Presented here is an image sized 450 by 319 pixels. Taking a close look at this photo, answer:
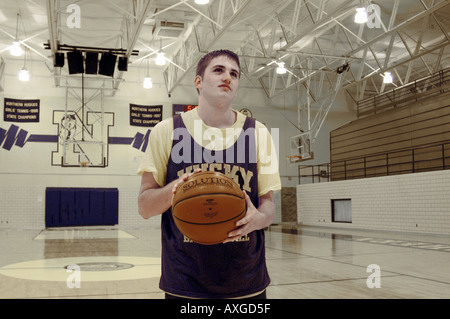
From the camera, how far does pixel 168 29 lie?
14.5 m

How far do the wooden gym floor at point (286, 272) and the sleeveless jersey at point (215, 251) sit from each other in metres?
2.63

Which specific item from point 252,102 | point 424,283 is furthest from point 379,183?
point 424,283

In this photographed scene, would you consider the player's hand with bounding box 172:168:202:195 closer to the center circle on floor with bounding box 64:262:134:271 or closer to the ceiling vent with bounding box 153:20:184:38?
the center circle on floor with bounding box 64:262:134:271

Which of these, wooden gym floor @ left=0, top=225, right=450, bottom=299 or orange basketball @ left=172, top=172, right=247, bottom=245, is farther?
wooden gym floor @ left=0, top=225, right=450, bottom=299

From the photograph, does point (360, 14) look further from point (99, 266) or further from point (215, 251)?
point (215, 251)

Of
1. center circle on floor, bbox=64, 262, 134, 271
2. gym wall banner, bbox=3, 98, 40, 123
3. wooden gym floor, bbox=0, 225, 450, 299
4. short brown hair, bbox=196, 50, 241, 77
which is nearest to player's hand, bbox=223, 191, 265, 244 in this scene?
short brown hair, bbox=196, 50, 241, 77

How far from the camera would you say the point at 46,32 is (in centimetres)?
1523

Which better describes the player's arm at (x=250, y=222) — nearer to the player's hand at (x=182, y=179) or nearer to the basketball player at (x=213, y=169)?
the basketball player at (x=213, y=169)

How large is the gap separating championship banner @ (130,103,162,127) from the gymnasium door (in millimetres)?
3068

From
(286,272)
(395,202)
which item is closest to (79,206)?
(395,202)

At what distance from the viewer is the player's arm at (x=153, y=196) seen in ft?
5.51

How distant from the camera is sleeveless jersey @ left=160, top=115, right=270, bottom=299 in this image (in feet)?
5.57

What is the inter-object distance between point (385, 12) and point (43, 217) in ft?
47.1
